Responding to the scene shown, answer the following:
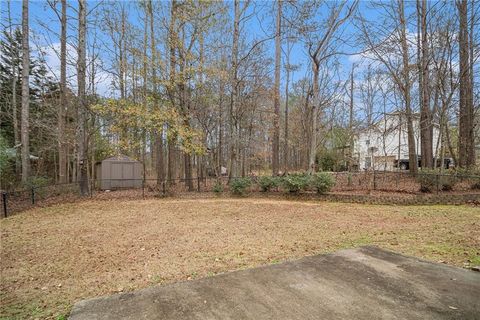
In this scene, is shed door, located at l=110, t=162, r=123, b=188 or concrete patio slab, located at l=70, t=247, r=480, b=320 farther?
shed door, located at l=110, t=162, r=123, b=188

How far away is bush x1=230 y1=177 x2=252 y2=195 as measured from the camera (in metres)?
10.3

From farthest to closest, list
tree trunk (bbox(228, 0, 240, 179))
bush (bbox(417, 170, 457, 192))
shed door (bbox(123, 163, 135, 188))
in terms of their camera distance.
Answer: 1. shed door (bbox(123, 163, 135, 188))
2. tree trunk (bbox(228, 0, 240, 179))
3. bush (bbox(417, 170, 457, 192))

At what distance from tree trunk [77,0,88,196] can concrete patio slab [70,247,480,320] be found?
8625mm

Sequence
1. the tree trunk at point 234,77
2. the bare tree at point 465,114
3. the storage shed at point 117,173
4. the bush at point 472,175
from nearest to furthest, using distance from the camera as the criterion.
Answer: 1. the bush at point 472,175
2. the bare tree at point 465,114
3. the tree trunk at point 234,77
4. the storage shed at point 117,173

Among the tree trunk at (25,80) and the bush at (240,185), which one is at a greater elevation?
the tree trunk at (25,80)

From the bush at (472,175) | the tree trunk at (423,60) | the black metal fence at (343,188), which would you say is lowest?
the black metal fence at (343,188)

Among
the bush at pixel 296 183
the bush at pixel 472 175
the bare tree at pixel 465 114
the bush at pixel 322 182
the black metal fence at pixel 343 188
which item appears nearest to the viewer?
the black metal fence at pixel 343 188

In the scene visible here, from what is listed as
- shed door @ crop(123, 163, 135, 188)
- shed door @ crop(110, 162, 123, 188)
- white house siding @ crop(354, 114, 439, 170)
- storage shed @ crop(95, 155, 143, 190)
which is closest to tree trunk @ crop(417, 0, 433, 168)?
white house siding @ crop(354, 114, 439, 170)

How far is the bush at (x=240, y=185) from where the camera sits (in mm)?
10297

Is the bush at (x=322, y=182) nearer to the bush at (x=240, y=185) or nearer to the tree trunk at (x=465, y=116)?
the bush at (x=240, y=185)

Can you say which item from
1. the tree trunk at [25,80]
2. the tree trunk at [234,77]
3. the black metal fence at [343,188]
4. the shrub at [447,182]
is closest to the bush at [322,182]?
the black metal fence at [343,188]

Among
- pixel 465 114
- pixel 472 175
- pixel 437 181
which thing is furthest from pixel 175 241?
pixel 465 114

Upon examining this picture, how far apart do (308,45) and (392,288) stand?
10.4m

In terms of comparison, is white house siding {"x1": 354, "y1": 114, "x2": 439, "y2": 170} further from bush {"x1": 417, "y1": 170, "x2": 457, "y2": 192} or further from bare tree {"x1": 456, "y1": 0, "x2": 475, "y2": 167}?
bush {"x1": 417, "y1": 170, "x2": 457, "y2": 192}
